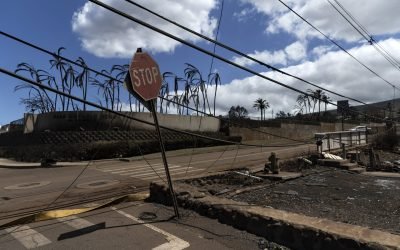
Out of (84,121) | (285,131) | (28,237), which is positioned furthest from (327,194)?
(285,131)

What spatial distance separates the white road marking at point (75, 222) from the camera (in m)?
8.58

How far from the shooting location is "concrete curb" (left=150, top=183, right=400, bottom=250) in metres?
5.88

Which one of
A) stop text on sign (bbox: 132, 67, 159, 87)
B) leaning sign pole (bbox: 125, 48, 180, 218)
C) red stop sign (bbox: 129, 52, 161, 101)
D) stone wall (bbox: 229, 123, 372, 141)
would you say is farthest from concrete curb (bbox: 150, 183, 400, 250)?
stone wall (bbox: 229, 123, 372, 141)

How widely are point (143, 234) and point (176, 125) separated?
40196 mm

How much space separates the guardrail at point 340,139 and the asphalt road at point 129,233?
1270 centimetres

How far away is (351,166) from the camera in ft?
58.4

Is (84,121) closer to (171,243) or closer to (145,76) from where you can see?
(145,76)

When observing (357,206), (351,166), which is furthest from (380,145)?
(357,206)

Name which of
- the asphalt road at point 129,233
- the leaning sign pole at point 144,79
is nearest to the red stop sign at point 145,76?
the leaning sign pole at point 144,79

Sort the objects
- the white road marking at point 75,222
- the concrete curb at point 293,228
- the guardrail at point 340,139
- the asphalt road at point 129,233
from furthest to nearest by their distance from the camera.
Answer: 1. the guardrail at point 340,139
2. the white road marking at point 75,222
3. the asphalt road at point 129,233
4. the concrete curb at point 293,228

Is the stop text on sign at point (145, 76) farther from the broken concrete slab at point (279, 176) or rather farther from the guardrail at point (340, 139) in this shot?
the guardrail at point (340, 139)

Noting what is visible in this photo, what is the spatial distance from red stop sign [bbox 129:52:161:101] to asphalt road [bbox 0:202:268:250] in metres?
2.46

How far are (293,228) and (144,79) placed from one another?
4.02 meters

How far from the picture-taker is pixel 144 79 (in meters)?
8.77
